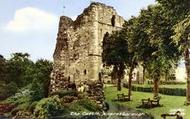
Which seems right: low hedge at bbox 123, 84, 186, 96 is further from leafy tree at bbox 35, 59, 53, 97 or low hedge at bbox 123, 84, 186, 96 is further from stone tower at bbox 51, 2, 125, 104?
leafy tree at bbox 35, 59, 53, 97

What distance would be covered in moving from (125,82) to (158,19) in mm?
37213

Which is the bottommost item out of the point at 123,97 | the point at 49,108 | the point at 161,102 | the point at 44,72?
the point at 49,108

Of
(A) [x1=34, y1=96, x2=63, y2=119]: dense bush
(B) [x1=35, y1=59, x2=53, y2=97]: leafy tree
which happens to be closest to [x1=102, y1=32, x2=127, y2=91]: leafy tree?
(B) [x1=35, y1=59, x2=53, y2=97]: leafy tree

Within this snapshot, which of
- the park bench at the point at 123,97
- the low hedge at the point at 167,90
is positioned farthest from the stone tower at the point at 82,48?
the low hedge at the point at 167,90

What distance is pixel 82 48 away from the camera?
6200 cm

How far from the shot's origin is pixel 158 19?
60.4 metres

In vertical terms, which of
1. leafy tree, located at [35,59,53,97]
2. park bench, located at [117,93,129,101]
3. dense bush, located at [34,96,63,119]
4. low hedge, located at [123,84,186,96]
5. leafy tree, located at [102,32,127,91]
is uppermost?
leafy tree, located at [102,32,127,91]

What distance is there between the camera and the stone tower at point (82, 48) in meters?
61.4

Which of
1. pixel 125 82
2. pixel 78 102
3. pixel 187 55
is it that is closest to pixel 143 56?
pixel 187 55

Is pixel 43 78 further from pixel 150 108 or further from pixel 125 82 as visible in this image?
pixel 125 82

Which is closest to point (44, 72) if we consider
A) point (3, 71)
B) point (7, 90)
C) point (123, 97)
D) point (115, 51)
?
point (115, 51)

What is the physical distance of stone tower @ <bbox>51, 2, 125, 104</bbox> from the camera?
61438 millimetres

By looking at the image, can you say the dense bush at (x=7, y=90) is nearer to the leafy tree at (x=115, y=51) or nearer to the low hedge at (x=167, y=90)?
the leafy tree at (x=115, y=51)

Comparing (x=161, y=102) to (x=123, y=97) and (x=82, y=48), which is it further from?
(x=82, y=48)
